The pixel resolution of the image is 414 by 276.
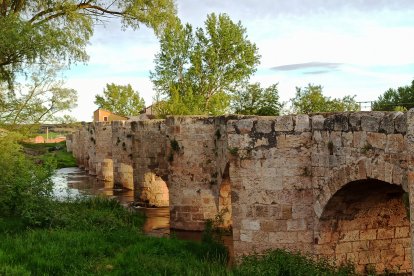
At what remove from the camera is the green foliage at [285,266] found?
30.4ft

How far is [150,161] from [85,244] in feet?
27.3

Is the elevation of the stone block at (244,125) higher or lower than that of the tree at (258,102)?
lower

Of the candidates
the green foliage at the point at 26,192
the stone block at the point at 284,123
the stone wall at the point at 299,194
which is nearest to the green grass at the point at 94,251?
the green foliage at the point at 26,192

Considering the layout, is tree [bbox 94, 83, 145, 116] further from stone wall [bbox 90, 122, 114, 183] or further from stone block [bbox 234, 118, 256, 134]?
stone block [bbox 234, 118, 256, 134]

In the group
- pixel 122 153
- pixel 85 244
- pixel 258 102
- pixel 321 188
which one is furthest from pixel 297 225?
pixel 258 102

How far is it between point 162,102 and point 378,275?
115 ft

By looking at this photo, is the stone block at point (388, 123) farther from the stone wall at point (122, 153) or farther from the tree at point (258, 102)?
the tree at point (258, 102)

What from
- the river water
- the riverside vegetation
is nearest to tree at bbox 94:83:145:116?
the river water

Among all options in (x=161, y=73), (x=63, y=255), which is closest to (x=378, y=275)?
(x=63, y=255)

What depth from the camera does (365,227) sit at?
34.5ft

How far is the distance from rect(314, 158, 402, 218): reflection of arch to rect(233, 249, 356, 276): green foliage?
0.91m

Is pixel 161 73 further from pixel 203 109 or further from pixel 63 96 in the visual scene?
pixel 63 96

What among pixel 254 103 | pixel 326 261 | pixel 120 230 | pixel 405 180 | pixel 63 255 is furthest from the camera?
pixel 254 103

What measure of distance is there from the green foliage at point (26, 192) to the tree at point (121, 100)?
58090 millimetres
